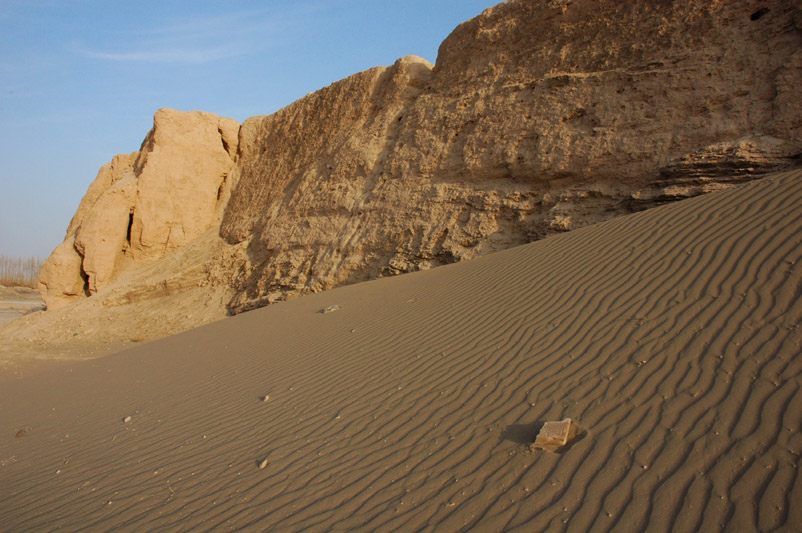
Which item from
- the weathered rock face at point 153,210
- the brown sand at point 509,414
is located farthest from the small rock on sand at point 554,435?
the weathered rock face at point 153,210

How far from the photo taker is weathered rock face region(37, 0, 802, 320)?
900 cm

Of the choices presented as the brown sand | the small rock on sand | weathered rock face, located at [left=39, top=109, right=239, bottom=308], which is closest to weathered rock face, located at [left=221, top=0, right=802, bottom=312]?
the brown sand

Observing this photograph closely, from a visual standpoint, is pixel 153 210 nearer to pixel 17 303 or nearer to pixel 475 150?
pixel 475 150

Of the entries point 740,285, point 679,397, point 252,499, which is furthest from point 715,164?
point 252,499

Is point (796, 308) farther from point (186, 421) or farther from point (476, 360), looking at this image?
point (186, 421)

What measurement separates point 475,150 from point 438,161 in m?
1.02

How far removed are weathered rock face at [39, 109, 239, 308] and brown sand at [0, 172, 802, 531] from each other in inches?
417

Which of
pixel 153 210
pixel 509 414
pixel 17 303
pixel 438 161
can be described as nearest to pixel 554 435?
pixel 509 414

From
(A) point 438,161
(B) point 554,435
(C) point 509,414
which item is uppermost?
(A) point 438,161

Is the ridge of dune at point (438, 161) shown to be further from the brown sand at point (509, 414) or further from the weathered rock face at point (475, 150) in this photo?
the brown sand at point (509, 414)

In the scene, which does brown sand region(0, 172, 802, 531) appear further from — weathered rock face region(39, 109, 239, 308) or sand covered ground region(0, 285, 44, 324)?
sand covered ground region(0, 285, 44, 324)

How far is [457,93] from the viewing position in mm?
12594

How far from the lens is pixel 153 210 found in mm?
17141

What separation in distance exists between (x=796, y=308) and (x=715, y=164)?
5.37 m
